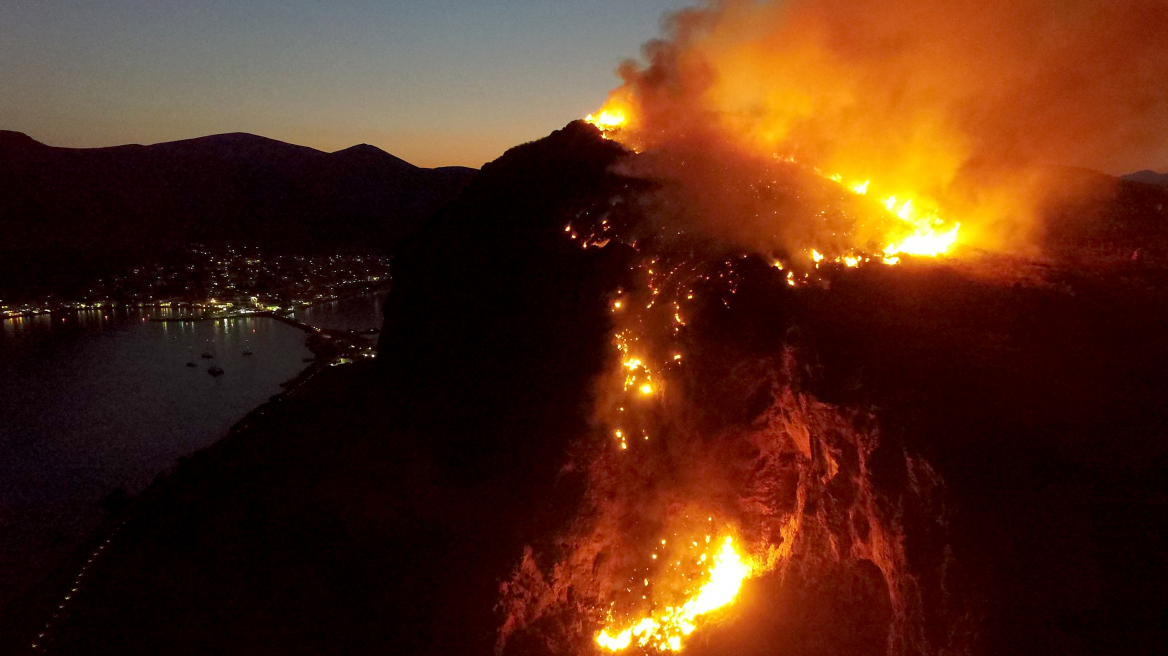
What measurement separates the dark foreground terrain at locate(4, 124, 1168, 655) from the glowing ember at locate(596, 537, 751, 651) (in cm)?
40

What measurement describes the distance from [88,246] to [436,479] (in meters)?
95.4

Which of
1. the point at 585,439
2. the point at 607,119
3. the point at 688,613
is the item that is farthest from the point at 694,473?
the point at 607,119

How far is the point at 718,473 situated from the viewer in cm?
1156

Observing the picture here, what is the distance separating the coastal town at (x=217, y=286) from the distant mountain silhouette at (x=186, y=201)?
555 centimetres

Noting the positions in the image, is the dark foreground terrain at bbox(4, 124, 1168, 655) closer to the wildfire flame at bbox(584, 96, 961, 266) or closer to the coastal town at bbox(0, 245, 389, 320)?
the wildfire flame at bbox(584, 96, 961, 266)

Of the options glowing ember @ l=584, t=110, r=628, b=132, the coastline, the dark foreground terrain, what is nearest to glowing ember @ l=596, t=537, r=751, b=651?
the dark foreground terrain

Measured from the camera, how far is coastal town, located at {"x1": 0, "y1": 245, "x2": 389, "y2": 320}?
7075 cm

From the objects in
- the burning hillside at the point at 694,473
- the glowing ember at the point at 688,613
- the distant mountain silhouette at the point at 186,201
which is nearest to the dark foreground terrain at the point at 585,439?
the burning hillside at the point at 694,473

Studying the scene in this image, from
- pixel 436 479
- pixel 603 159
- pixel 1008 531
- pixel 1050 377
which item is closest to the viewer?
pixel 1008 531

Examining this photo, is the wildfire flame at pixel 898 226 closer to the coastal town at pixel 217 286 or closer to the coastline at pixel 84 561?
the coastline at pixel 84 561

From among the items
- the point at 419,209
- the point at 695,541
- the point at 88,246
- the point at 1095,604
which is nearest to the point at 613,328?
the point at 695,541

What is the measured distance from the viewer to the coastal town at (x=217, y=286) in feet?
232

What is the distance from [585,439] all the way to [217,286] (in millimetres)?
82883

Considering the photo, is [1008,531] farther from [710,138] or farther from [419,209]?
[419,209]
